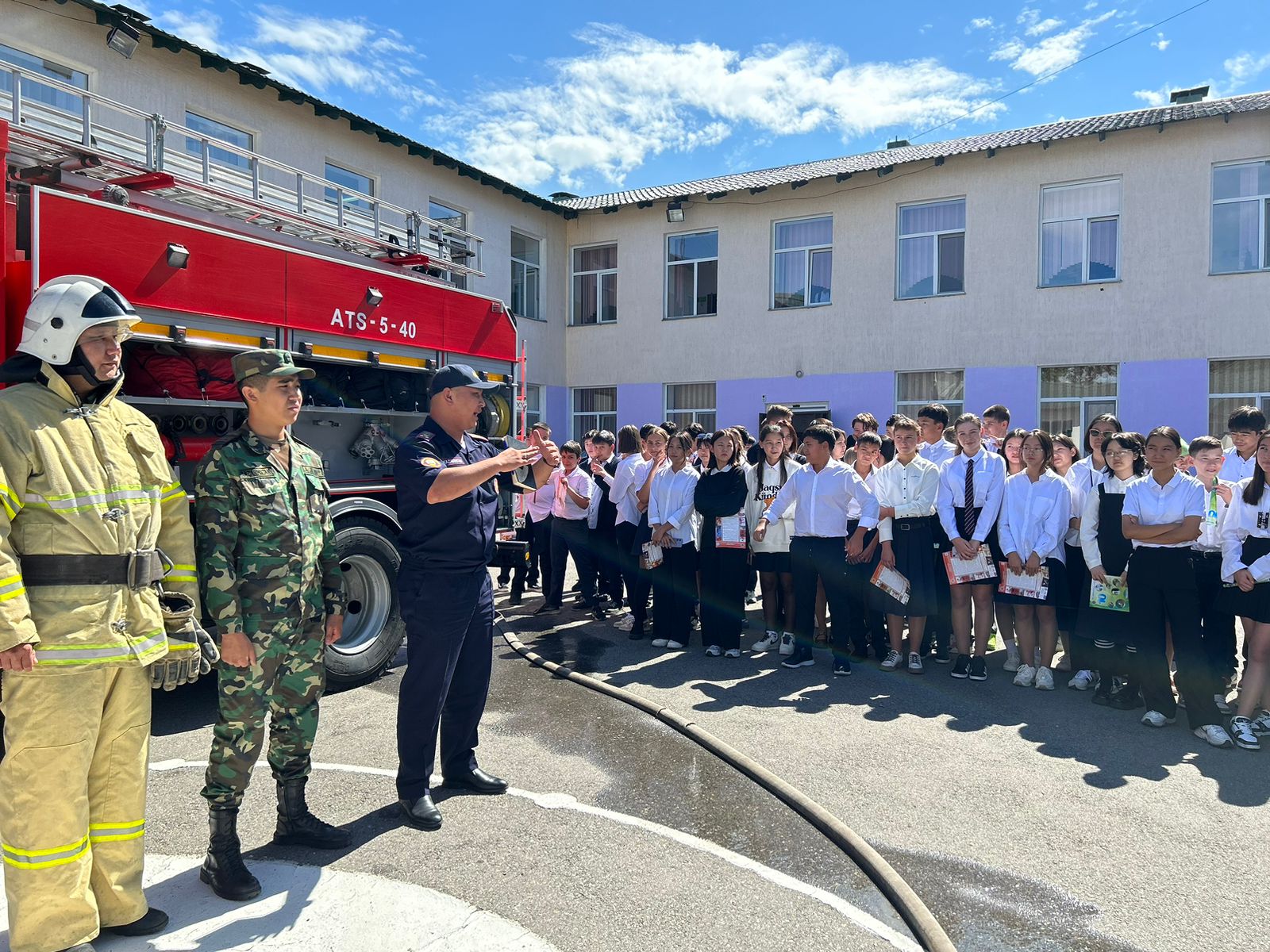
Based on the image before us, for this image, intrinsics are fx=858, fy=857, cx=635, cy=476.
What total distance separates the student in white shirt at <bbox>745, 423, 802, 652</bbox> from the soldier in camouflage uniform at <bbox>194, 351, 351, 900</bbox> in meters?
4.34

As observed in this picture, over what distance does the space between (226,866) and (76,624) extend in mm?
1114

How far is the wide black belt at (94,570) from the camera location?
8.94 feet

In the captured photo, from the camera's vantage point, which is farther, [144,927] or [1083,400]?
[1083,400]

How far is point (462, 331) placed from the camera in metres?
7.15

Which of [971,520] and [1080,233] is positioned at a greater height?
[1080,233]

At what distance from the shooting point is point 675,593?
7.56 meters

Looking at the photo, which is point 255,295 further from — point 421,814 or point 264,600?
point 421,814

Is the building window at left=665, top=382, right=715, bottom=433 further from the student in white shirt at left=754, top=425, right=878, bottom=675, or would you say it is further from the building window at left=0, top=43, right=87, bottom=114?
the student in white shirt at left=754, top=425, right=878, bottom=675

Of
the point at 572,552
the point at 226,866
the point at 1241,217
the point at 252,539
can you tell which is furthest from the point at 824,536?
the point at 1241,217

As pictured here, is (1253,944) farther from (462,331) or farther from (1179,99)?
(1179,99)

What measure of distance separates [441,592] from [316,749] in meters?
1.57

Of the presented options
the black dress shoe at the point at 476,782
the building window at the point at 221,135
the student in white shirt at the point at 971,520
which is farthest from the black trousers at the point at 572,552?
the building window at the point at 221,135

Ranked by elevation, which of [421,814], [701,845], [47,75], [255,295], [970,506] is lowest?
[701,845]

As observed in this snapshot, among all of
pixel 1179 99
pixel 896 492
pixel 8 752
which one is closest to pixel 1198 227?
pixel 1179 99
